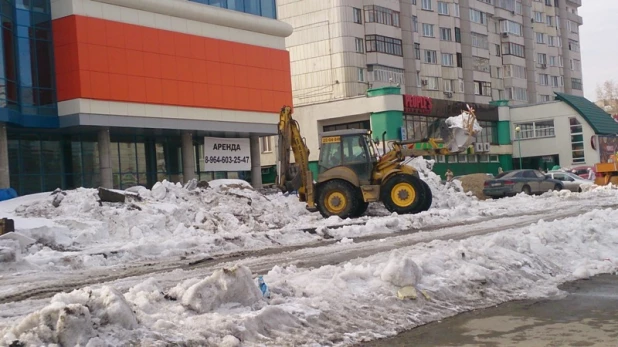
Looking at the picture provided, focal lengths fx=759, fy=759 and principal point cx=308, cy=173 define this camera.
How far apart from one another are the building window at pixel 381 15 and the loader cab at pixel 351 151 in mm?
38341

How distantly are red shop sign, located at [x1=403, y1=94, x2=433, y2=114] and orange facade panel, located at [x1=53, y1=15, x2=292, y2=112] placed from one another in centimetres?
1453

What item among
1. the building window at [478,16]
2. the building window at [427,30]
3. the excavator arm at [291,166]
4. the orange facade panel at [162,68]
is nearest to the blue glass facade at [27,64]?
the orange facade panel at [162,68]

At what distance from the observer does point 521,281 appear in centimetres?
996

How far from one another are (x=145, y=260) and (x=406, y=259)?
740 cm

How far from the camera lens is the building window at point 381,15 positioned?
6097 cm

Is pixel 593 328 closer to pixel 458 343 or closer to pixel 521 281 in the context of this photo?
pixel 458 343

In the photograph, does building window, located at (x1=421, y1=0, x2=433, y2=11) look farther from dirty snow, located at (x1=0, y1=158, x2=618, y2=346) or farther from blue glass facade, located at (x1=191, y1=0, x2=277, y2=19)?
dirty snow, located at (x1=0, y1=158, x2=618, y2=346)

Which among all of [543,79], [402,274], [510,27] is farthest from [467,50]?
[402,274]

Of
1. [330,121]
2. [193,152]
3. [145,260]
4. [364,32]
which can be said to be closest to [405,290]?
[145,260]

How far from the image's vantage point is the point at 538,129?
235 feet

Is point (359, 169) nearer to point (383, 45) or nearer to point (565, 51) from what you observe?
point (383, 45)

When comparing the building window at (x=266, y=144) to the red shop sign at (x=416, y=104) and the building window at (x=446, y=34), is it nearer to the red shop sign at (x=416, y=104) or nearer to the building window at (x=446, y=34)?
the red shop sign at (x=416, y=104)

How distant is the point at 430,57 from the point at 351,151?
151 feet

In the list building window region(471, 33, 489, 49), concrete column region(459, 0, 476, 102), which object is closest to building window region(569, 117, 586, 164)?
concrete column region(459, 0, 476, 102)
